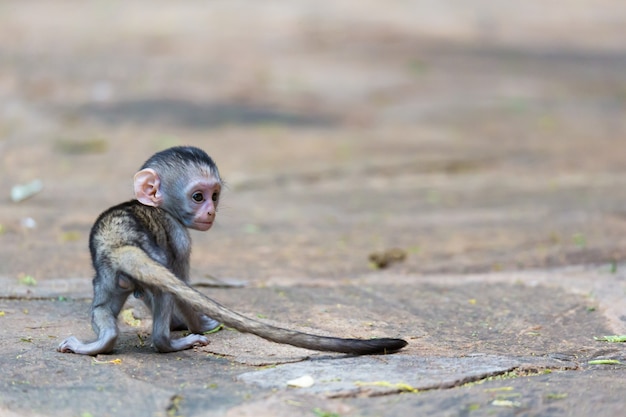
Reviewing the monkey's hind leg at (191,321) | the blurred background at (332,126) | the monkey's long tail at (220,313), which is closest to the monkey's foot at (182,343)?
the monkey's hind leg at (191,321)

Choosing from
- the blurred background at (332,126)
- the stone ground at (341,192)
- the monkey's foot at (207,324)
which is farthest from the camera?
the blurred background at (332,126)

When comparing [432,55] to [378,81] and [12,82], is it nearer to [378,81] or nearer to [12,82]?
[378,81]

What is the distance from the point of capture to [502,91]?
658 inches

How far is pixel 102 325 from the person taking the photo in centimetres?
488

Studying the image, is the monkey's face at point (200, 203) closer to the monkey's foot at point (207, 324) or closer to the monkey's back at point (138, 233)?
the monkey's back at point (138, 233)

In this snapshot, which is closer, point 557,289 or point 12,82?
point 557,289

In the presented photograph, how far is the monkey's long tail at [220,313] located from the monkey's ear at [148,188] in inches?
18.1

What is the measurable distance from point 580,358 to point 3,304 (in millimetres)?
A: 3335

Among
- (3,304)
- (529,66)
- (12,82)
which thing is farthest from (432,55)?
(3,304)

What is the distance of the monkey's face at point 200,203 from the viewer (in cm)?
518

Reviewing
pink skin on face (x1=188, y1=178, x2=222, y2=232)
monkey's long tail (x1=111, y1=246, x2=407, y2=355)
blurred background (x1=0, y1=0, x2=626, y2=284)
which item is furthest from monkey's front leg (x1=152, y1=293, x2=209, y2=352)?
blurred background (x1=0, y1=0, x2=626, y2=284)

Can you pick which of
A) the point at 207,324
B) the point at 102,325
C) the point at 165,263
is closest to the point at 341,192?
the point at 207,324

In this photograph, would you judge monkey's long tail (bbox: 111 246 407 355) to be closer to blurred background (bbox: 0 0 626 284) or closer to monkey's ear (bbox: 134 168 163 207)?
monkey's ear (bbox: 134 168 163 207)

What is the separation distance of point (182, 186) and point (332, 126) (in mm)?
9198
